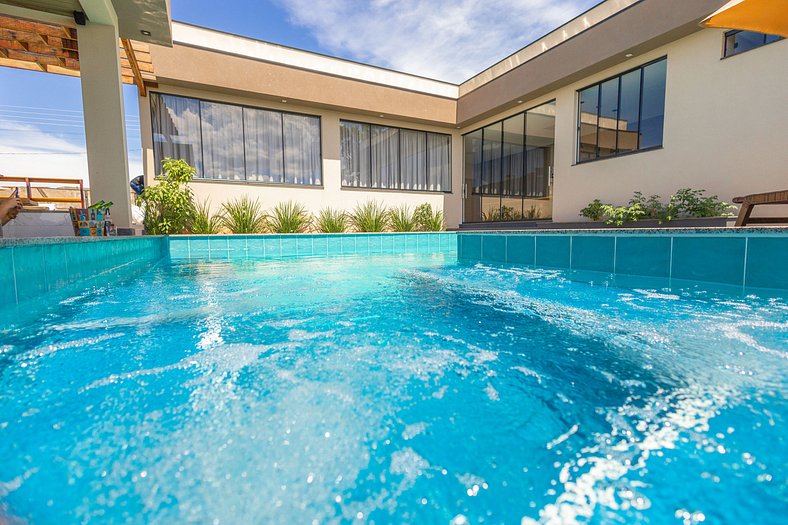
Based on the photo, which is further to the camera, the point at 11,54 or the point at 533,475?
the point at 11,54

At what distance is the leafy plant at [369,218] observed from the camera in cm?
891

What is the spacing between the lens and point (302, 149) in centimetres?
879

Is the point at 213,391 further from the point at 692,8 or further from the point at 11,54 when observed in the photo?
the point at 11,54

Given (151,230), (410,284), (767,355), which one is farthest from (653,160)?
(151,230)

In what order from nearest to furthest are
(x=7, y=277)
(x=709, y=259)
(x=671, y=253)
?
(x=7, y=277)
(x=709, y=259)
(x=671, y=253)

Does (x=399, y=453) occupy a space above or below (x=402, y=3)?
below

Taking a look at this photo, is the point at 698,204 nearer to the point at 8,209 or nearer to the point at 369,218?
the point at 369,218

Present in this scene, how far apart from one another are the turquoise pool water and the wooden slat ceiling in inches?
225

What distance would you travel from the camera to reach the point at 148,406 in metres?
1.07


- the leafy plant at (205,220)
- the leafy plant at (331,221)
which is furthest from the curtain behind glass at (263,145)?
the leafy plant at (331,221)

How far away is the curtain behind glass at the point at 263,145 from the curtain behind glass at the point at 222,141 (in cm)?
15

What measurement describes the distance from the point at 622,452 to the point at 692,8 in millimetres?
6953

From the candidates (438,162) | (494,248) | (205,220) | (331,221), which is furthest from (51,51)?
(438,162)

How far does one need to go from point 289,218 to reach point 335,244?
1.41m
